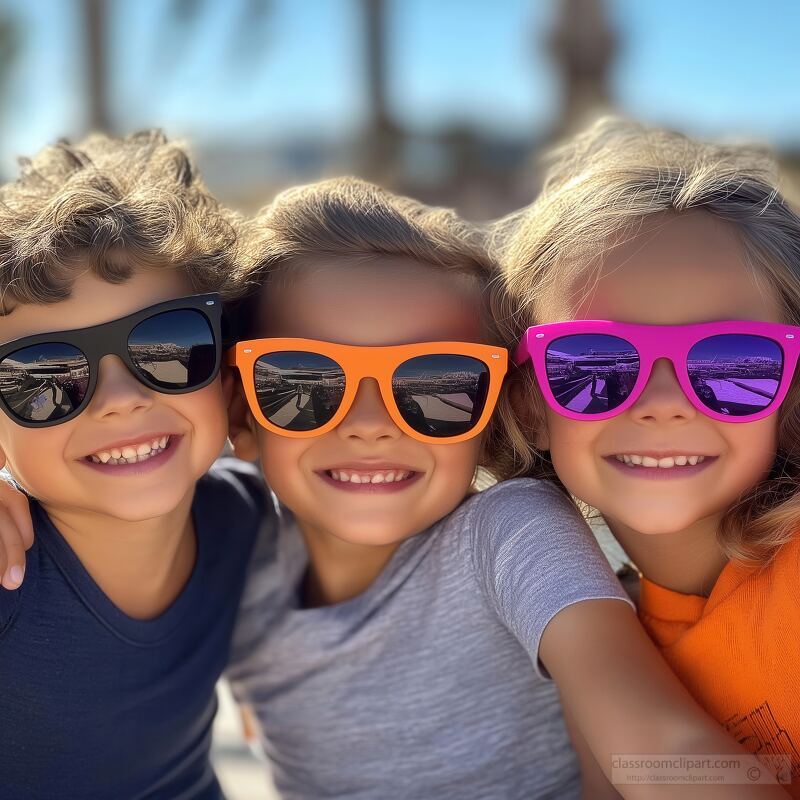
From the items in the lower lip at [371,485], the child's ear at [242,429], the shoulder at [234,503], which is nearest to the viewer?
the lower lip at [371,485]

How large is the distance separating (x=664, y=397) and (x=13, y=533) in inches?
47.7

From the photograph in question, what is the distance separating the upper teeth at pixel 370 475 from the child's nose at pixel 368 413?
10 cm

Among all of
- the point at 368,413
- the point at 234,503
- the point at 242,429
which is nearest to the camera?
the point at 368,413

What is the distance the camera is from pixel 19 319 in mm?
1828

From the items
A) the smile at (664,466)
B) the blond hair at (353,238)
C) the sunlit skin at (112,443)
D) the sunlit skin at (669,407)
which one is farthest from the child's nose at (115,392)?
the smile at (664,466)

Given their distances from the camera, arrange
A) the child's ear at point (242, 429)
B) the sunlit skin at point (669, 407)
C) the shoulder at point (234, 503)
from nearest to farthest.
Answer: the sunlit skin at point (669, 407)
the child's ear at point (242, 429)
the shoulder at point (234, 503)

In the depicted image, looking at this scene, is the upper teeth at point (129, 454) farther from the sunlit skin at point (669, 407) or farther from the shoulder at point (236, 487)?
the sunlit skin at point (669, 407)

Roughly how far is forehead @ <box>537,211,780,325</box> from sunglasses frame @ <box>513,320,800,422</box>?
5cm

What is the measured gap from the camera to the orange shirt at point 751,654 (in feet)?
5.48

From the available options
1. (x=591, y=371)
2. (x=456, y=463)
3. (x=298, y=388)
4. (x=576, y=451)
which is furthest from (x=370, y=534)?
(x=591, y=371)

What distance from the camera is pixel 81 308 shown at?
182 centimetres

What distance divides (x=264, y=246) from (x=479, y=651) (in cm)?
95

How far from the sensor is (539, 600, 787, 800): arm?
1.56 m

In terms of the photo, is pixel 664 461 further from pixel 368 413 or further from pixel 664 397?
pixel 368 413
